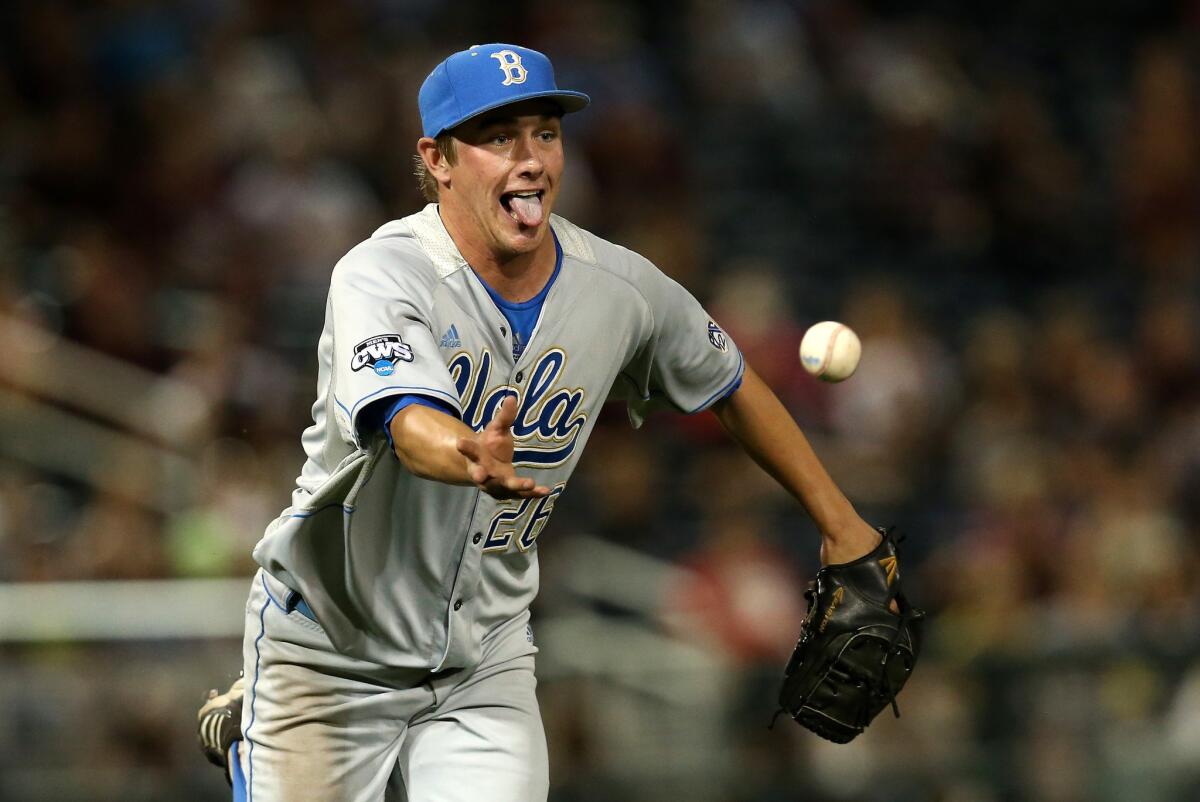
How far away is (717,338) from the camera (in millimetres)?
3990

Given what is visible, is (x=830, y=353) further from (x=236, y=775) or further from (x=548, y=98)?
(x=236, y=775)

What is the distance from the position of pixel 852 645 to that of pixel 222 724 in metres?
1.49

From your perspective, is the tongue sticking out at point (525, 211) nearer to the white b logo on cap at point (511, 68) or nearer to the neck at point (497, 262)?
the neck at point (497, 262)

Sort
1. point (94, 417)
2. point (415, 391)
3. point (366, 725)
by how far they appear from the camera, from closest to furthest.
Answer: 1. point (415, 391)
2. point (366, 725)
3. point (94, 417)

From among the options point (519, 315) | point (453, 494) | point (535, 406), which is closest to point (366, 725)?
point (453, 494)

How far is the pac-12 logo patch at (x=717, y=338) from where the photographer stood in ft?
13.0

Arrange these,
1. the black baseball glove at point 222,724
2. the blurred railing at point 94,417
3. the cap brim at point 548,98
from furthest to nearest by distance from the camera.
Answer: the blurred railing at point 94,417 → the black baseball glove at point 222,724 → the cap brim at point 548,98

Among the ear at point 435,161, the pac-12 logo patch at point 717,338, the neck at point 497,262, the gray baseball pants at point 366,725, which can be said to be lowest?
the gray baseball pants at point 366,725

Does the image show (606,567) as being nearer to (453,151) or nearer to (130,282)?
(130,282)

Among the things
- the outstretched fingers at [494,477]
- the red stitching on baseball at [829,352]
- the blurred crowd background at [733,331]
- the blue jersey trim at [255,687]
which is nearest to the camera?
the outstretched fingers at [494,477]

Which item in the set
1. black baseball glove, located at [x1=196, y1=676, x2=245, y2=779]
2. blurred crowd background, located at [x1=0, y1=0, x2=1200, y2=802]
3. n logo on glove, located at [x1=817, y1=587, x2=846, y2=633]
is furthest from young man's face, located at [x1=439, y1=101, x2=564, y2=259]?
blurred crowd background, located at [x1=0, y1=0, x2=1200, y2=802]

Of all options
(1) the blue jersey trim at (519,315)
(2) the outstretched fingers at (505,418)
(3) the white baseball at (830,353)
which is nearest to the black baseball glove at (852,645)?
(3) the white baseball at (830,353)

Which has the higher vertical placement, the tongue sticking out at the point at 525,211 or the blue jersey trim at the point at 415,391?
the tongue sticking out at the point at 525,211

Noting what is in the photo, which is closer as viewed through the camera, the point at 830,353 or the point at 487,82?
the point at 487,82
